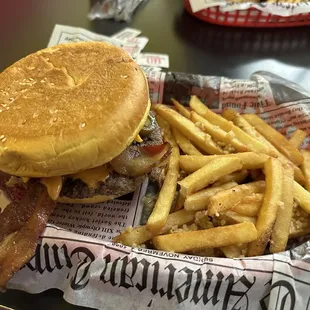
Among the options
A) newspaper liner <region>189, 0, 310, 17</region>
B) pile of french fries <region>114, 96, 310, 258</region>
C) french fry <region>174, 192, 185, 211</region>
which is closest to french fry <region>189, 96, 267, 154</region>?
pile of french fries <region>114, 96, 310, 258</region>

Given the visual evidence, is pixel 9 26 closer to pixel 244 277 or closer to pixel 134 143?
pixel 134 143

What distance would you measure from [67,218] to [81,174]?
0.27 metres

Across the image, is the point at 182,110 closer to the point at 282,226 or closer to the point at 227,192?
the point at 227,192

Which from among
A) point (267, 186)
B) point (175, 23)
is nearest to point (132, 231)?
point (267, 186)

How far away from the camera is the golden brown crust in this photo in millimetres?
1661

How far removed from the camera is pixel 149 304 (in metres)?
1.63

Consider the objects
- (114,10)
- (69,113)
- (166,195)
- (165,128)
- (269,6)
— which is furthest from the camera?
(114,10)

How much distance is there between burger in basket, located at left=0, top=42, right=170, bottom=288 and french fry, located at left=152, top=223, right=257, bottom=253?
0.29 meters

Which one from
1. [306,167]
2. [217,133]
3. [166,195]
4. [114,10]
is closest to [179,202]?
[166,195]

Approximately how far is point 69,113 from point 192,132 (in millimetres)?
547

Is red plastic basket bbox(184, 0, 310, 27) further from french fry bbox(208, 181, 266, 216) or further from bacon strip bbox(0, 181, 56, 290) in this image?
bacon strip bbox(0, 181, 56, 290)

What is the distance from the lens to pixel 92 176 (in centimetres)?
178

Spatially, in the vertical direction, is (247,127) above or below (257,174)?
above

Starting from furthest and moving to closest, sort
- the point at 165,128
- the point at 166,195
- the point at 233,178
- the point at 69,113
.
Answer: the point at 165,128 < the point at 233,178 < the point at 166,195 < the point at 69,113
